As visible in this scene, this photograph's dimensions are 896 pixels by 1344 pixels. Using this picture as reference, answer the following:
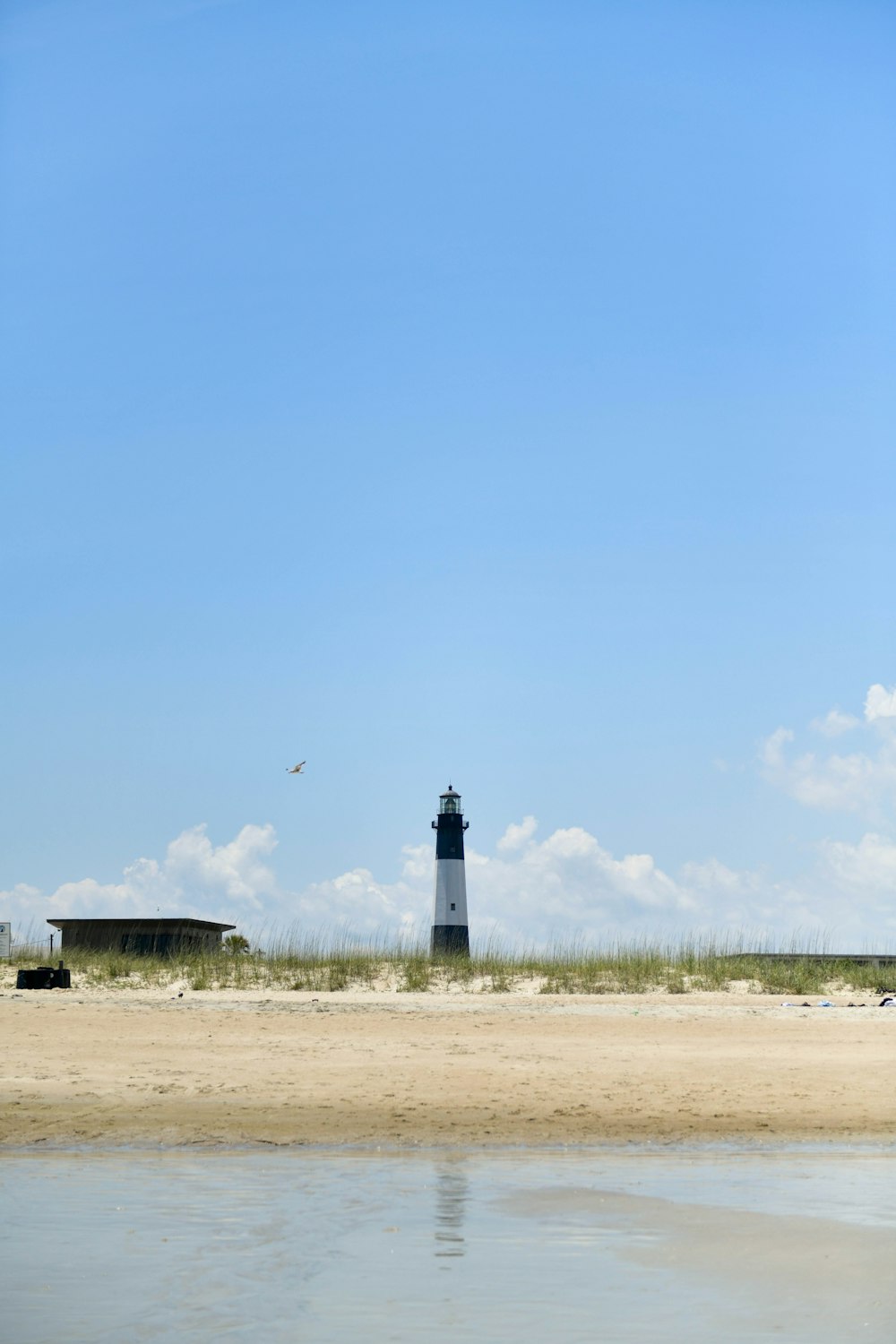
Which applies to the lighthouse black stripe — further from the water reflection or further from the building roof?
the water reflection

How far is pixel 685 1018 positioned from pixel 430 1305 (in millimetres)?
12950

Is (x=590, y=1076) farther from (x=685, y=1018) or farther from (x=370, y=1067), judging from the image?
(x=685, y=1018)

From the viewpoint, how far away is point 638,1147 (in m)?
12.1

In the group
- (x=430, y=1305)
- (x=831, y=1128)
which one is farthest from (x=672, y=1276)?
(x=831, y=1128)

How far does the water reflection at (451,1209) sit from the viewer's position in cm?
866

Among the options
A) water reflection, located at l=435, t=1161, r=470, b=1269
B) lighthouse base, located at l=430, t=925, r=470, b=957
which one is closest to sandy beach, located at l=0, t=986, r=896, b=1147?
water reflection, located at l=435, t=1161, r=470, b=1269

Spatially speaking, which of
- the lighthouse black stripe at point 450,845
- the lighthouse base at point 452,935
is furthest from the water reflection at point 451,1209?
the lighthouse black stripe at point 450,845

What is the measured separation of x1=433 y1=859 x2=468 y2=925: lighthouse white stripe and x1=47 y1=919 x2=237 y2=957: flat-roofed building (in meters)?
6.33

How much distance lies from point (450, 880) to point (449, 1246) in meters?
31.0

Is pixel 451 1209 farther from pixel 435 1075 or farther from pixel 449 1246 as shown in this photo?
pixel 435 1075

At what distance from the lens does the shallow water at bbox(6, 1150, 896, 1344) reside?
7074 mm

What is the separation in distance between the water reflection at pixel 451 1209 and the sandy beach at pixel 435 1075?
141 cm

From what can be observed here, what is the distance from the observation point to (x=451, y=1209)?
380 inches

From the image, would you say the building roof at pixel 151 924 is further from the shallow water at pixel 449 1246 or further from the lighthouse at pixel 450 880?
the shallow water at pixel 449 1246
